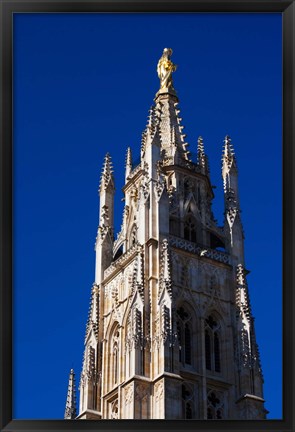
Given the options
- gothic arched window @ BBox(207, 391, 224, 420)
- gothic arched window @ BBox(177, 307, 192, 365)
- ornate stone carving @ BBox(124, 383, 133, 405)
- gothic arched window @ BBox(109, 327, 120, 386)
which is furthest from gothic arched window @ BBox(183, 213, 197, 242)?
ornate stone carving @ BBox(124, 383, 133, 405)

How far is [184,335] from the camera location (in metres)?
36.5

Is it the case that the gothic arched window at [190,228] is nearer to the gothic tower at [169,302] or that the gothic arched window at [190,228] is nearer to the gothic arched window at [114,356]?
the gothic tower at [169,302]

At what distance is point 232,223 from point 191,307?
18.2 feet

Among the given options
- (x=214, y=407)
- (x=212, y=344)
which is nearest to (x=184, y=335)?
(x=212, y=344)

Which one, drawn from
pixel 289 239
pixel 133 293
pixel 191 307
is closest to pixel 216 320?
pixel 191 307

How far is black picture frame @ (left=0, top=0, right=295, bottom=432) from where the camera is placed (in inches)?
388

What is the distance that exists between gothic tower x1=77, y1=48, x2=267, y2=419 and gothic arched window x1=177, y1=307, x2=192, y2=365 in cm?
5

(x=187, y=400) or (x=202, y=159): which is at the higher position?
(x=202, y=159)

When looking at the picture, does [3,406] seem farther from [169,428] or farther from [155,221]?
[155,221]

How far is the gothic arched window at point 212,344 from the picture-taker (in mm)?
36625

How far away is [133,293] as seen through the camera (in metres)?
36.3

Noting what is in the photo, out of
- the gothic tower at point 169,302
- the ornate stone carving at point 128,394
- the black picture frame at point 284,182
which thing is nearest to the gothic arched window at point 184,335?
the gothic tower at point 169,302

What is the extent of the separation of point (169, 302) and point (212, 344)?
340cm

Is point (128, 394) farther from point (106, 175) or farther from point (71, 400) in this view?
point (106, 175)
